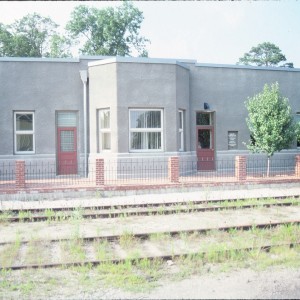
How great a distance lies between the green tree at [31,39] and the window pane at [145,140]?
98.5ft

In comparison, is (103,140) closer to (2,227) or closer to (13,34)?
(2,227)

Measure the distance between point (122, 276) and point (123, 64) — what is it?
12.8 m

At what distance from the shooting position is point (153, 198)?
1301 centimetres

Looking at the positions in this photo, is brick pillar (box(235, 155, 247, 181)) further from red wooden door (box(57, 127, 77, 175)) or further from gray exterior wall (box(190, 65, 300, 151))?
red wooden door (box(57, 127, 77, 175))

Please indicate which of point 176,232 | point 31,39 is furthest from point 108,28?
point 176,232

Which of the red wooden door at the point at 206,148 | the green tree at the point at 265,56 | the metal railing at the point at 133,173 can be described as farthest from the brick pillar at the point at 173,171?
the green tree at the point at 265,56

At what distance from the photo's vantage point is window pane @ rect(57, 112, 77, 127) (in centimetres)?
1859

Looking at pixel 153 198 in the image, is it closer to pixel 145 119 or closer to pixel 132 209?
pixel 132 209

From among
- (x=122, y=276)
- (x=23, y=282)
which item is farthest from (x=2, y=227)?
Result: (x=122, y=276)

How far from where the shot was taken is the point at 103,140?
1783 cm

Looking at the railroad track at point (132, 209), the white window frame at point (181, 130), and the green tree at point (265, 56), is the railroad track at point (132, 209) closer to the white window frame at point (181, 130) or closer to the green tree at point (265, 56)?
the white window frame at point (181, 130)

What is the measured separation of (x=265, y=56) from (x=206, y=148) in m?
51.3

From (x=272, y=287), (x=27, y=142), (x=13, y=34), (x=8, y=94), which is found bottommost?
(x=272, y=287)

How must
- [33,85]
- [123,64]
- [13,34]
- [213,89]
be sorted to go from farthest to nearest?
[13,34] < [213,89] < [33,85] < [123,64]
